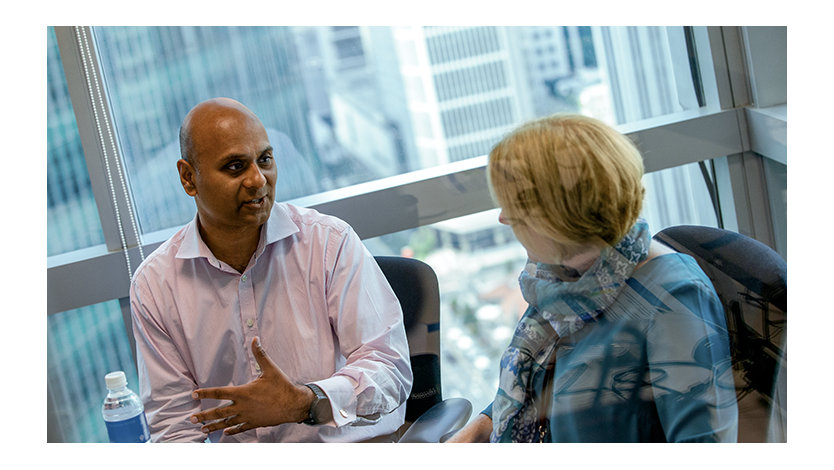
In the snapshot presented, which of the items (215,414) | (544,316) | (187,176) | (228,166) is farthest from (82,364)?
(544,316)

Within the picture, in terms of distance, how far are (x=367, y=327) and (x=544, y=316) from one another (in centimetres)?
39

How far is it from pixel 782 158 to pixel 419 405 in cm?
85

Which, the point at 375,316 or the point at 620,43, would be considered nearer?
the point at 620,43

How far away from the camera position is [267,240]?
1562 millimetres

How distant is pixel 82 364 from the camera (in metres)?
1.70

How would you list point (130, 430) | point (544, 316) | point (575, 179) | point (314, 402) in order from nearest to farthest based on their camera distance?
point (575, 179) → point (544, 316) → point (314, 402) → point (130, 430)

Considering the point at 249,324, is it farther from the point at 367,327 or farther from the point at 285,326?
the point at 367,327

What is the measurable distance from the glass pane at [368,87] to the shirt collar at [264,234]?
0.23 feet

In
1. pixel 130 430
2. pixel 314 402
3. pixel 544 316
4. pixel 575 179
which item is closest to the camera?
pixel 575 179

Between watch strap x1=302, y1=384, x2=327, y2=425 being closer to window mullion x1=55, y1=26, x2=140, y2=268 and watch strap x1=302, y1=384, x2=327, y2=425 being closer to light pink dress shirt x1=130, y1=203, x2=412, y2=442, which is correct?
light pink dress shirt x1=130, y1=203, x2=412, y2=442

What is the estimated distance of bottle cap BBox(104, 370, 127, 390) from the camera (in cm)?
166
